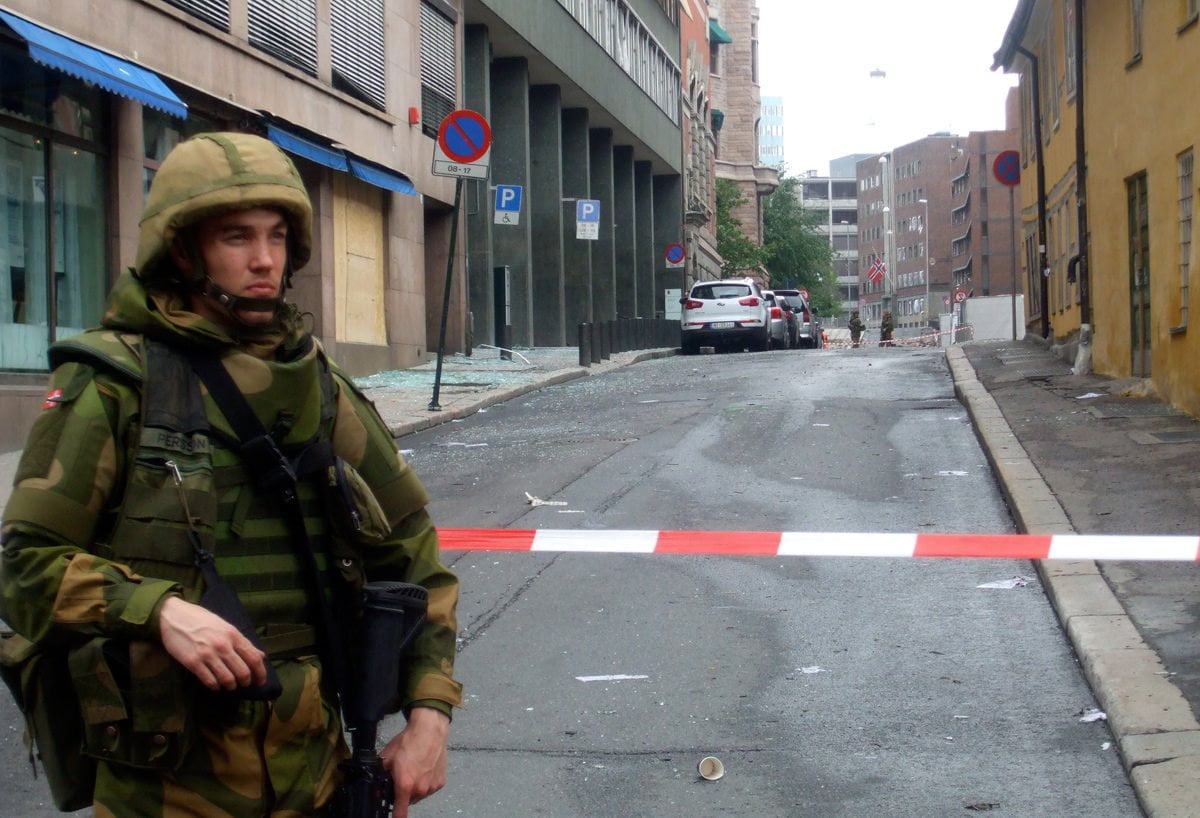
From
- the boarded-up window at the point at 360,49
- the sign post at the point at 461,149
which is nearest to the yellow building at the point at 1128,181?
the sign post at the point at 461,149

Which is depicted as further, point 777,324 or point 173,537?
point 777,324

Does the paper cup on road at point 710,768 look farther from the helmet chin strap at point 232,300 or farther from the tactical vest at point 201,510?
the helmet chin strap at point 232,300

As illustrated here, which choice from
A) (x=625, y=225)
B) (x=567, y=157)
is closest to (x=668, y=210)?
(x=625, y=225)

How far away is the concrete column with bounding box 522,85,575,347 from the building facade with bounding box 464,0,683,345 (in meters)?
0.03

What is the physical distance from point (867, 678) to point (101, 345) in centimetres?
436

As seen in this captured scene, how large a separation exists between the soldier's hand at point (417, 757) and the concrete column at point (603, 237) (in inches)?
1656

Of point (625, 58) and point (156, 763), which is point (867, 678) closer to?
point (156, 763)

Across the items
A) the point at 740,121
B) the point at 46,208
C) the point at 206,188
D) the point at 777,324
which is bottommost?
the point at 206,188

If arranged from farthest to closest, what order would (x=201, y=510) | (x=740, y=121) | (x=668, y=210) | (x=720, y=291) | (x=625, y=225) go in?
1. (x=740, y=121)
2. (x=668, y=210)
3. (x=625, y=225)
4. (x=720, y=291)
5. (x=201, y=510)

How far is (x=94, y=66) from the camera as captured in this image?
1362cm

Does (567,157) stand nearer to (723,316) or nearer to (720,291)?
(720,291)

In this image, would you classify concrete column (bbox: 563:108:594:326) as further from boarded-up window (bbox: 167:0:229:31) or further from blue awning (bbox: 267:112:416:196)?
boarded-up window (bbox: 167:0:229:31)

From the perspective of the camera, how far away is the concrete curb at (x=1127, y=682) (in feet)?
15.3

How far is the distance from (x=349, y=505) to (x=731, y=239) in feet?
244
